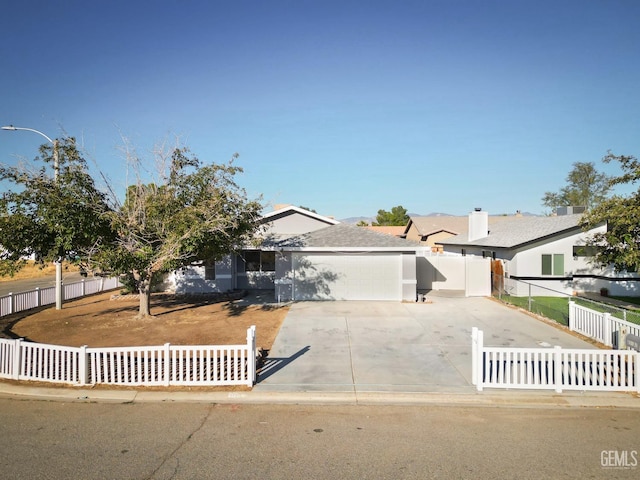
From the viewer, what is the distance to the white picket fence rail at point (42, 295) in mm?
14648

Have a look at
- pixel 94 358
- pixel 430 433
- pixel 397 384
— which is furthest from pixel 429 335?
pixel 94 358

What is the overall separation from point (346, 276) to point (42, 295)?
13.5 m

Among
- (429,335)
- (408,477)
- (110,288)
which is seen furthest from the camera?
(110,288)

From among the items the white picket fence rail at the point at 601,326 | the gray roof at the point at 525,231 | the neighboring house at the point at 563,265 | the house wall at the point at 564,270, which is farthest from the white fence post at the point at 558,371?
the house wall at the point at 564,270

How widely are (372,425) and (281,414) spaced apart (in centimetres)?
156

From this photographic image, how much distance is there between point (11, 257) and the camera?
1103cm

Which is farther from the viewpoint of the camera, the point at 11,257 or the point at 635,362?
the point at 11,257

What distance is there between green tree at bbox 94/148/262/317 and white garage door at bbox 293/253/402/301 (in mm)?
5446

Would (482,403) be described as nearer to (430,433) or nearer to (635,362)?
(430,433)

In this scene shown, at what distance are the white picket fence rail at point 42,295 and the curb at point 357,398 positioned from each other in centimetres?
921

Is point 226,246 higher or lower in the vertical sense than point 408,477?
higher

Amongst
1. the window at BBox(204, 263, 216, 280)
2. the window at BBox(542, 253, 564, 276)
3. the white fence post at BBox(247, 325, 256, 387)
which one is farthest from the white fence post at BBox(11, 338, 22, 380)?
the window at BBox(542, 253, 564, 276)

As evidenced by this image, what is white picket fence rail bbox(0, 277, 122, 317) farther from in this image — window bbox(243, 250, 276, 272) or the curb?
the curb

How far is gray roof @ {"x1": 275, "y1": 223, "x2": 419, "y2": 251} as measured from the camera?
18.2m
